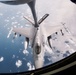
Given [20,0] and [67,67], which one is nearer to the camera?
[67,67]

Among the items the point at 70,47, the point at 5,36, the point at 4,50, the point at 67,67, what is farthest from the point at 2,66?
the point at 67,67

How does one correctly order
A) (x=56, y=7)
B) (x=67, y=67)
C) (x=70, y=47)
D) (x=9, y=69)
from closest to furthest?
(x=67, y=67) → (x=9, y=69) → (x=70, y=47) → (x=56, y=7)

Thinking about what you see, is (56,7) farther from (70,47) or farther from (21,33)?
(21,33)

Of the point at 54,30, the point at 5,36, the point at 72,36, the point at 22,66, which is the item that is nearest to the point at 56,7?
the point at 72,36

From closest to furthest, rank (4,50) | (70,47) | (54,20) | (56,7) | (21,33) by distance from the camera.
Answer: (21,33) < (4,50) < (70,47) < (54,20) < (56,7)

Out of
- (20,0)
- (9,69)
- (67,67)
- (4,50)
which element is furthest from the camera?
(4,50)

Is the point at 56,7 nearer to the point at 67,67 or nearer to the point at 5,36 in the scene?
the point at 5,36

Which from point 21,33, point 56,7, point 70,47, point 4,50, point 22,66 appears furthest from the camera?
point 56,7

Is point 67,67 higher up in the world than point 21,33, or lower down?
higher up

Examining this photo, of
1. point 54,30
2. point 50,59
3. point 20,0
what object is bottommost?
point 50,59
